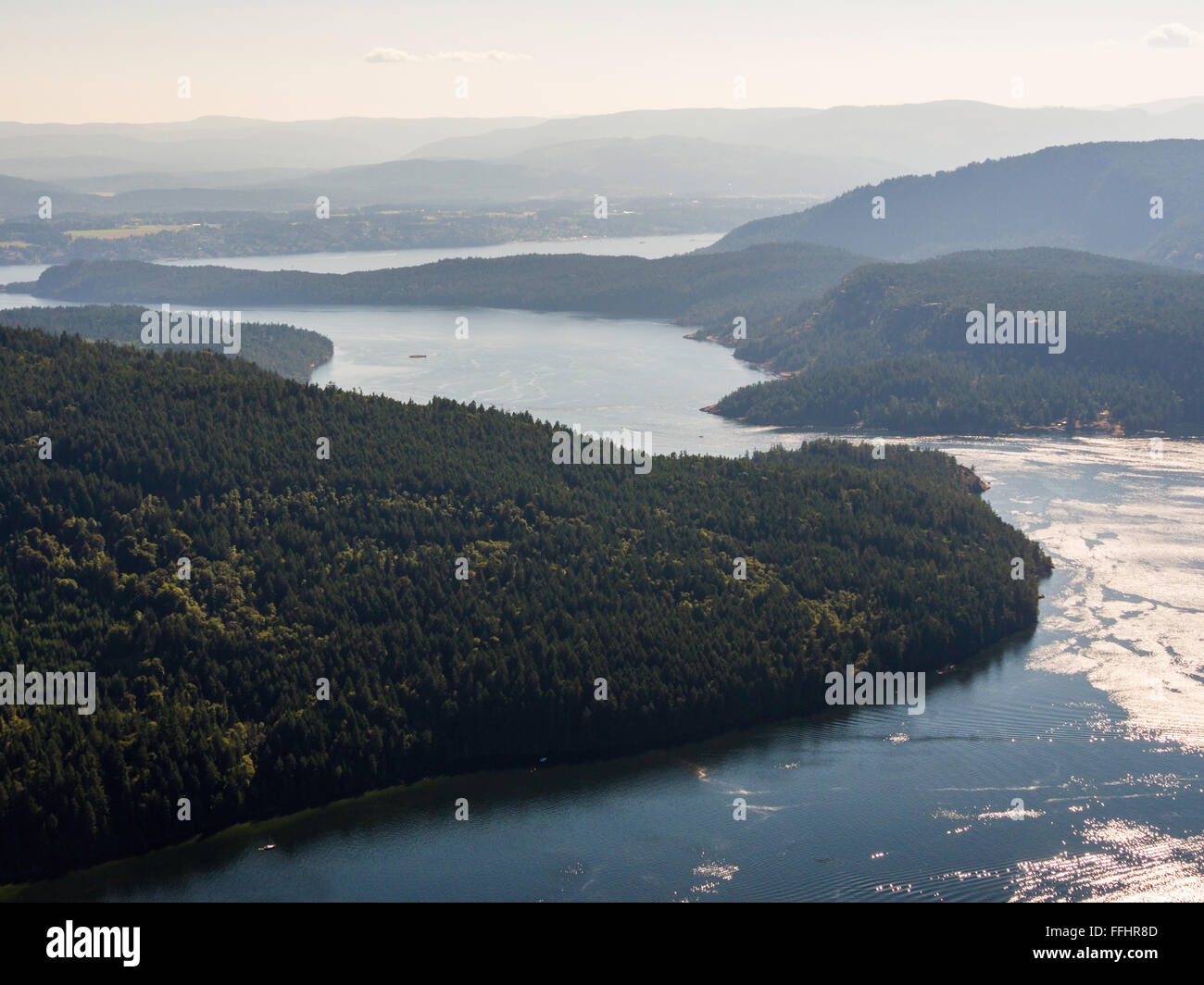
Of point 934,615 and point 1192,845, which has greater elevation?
point 934,615

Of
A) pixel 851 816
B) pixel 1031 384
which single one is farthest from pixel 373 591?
pixel 1031 384

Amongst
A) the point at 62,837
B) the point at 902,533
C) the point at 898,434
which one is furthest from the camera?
the point at 898,434

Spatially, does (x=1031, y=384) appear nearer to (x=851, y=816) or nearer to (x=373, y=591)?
(x=373, y=591)

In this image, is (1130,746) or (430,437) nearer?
(1130,746)

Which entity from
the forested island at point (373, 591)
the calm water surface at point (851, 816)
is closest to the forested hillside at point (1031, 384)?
the forested island at point (373, 591)

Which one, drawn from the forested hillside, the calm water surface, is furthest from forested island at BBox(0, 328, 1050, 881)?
the forested hillside

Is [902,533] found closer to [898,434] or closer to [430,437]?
[430,437]

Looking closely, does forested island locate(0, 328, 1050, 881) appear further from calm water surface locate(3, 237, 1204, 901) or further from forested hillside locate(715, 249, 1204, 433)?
forested hillside locate(715, 249, 1204, 433)

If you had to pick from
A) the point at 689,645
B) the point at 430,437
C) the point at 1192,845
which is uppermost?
the point at 430,437

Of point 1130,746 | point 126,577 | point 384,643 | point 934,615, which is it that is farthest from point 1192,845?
point 126,577
